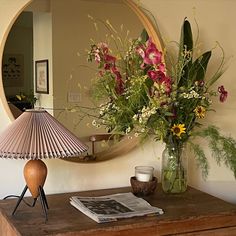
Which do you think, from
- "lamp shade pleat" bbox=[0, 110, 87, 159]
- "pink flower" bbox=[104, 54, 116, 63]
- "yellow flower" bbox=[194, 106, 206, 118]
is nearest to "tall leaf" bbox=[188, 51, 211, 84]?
"yellow flower" bbox=[194, 106, 206, 118]

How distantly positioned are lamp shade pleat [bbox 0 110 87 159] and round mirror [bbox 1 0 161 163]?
26 cm

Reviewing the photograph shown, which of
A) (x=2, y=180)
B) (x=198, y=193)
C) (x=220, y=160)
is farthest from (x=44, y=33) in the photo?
(x=220, y=160)

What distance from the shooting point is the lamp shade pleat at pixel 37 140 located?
4.84ft

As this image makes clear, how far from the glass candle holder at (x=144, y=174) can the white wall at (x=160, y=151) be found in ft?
0.53

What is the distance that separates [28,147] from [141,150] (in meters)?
0.76

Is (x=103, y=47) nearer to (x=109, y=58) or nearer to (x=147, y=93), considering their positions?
(x=109, y=58)

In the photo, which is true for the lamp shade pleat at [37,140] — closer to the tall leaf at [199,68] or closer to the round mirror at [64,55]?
the round mirror at [64,55]

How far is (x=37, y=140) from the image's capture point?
1504mm

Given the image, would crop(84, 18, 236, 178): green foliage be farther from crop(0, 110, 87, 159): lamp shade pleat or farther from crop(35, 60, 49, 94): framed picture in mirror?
crop(0, 110, 87, 159): lamp shade pleat

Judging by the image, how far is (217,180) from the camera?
7.75ft

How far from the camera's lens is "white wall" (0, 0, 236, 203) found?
72.6 inches

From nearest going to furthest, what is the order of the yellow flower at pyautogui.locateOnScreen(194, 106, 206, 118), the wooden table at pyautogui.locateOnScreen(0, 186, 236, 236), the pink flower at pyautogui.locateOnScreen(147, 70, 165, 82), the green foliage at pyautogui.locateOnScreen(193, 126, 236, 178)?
the wooden table at pyautogui.locateOnScreen(0, 186, 236, 236), the pink flower at pyautogui.locateOnScreen(147, 70, 165, 82), the yellow flower at pyautogui.locateOnScreen(194, 106, 206, 118), the green foliage at pyautogui.locateOnScreen(193, 126, 236, 178)

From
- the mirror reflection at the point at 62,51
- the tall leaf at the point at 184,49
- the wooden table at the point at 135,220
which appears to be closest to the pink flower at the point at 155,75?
the tall leaf at the point at 184,49

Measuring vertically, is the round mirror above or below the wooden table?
above
